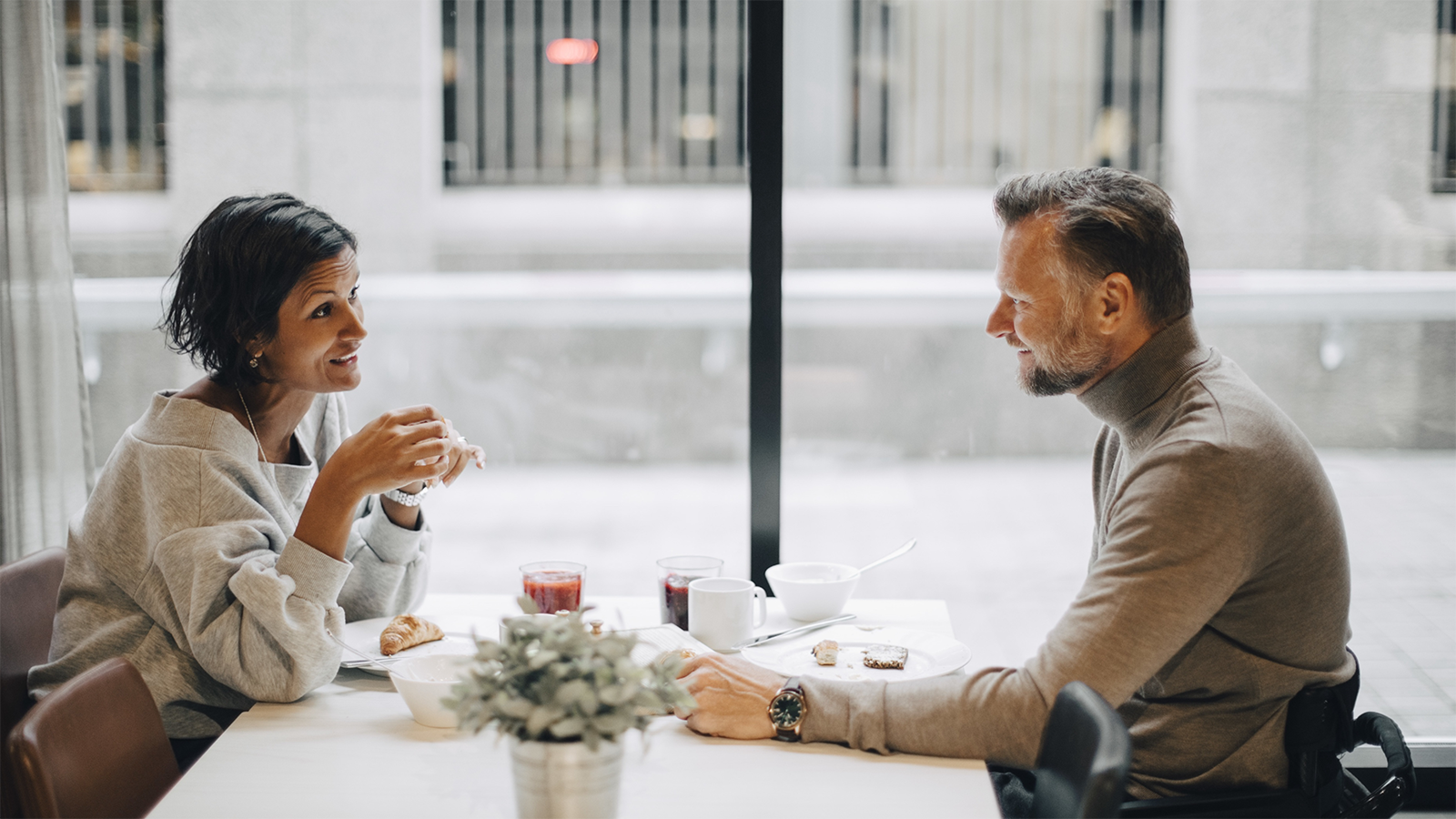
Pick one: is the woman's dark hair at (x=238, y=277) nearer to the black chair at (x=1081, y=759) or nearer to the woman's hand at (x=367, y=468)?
the woman's hand at (x=367, y=468)

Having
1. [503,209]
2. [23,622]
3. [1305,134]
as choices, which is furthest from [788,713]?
[1305,134]

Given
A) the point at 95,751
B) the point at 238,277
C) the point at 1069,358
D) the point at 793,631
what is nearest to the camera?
the point at 95,751

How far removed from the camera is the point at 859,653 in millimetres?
1548

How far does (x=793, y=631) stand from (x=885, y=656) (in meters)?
0.19

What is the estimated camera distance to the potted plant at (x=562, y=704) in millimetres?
931

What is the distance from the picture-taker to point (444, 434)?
61.6 inches

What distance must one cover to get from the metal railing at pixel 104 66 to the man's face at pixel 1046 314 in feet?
6.09

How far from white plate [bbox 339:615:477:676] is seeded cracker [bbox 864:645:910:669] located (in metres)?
0.57

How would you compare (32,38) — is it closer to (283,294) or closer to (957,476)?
(283,294)

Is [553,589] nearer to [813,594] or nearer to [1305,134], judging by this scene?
[813,594]

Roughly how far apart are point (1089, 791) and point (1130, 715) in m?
0.49

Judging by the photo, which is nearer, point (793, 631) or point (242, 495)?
point (242, 495)

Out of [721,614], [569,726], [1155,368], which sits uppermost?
[1155,368]

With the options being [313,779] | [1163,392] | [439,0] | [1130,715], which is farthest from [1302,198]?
[313,779]
